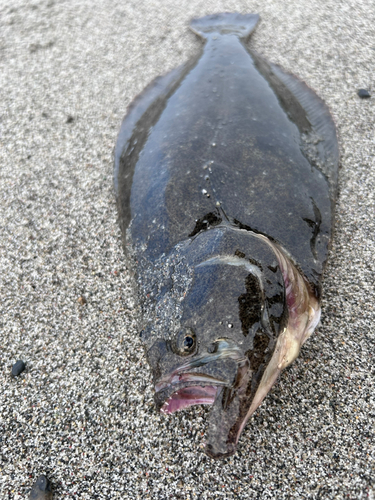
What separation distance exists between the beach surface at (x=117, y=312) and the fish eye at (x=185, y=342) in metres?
0.57

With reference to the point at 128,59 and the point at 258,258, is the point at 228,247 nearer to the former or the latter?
the point at 258,258

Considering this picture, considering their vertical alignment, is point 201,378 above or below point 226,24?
below

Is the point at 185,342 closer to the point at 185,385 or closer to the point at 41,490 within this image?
the point at 185,385

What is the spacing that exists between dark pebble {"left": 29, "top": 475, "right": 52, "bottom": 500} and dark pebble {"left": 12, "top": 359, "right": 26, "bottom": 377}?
632mm

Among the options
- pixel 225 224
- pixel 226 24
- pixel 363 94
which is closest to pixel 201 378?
pixel 225 224

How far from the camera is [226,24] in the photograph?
4121 millimetres

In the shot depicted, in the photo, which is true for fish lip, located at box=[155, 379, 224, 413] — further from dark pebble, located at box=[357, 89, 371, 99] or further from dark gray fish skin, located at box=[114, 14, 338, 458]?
dark pebble, located at box=[357, 89, 371, 99]

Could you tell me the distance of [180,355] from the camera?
1715 mm

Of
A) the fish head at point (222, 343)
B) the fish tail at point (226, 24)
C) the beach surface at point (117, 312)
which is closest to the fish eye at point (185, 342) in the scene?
the fish head at point (222, 343)

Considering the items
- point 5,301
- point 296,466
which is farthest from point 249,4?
point 296,466

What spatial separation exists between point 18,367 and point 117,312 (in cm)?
68

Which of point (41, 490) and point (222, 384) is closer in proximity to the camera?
point (222, 384)

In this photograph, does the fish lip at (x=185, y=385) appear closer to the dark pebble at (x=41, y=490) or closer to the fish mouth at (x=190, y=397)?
the fish mouth at (x=190, y=397)

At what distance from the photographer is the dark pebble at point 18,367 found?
2.29 m
